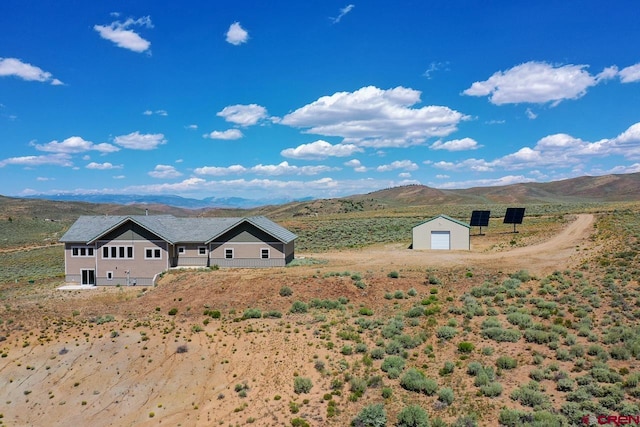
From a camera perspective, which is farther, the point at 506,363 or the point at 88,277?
the point at 88,277

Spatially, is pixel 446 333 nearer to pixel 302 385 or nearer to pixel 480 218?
pixel 302 385

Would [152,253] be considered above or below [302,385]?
above

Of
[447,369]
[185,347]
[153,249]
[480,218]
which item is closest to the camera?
[447,369]

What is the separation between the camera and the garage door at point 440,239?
163 ft

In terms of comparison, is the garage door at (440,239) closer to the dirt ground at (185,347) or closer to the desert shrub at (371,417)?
the dirt ground at (185,347)

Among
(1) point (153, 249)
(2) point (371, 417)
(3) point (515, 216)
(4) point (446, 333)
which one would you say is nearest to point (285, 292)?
(4) point (446, 333)

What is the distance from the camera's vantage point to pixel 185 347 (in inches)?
917

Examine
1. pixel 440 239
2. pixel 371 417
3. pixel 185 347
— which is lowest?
pixel 371 417

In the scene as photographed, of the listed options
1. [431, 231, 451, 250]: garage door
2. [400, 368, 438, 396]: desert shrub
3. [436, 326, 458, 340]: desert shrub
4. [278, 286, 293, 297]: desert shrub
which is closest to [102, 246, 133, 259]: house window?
[278, 286, 293, 297]: desert shrub

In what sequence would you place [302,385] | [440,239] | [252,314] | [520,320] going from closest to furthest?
[302,385], [520,320], [252,314], [440,239]

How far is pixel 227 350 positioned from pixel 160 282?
17.3m

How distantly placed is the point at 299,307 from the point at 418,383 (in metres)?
11.3

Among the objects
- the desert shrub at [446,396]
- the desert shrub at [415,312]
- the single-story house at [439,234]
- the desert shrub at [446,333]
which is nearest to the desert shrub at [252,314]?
the desert shrub at [415,312]

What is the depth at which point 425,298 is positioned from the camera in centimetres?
2825
